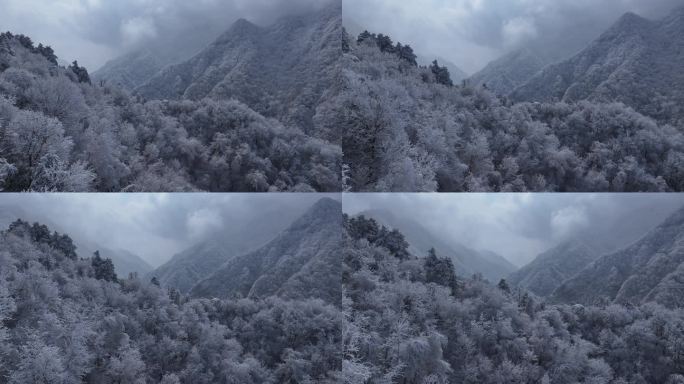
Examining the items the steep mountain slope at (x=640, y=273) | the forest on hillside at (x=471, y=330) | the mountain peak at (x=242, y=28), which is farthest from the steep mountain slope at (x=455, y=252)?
the mountain peak at (x=242, y=28)

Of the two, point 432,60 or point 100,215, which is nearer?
point 100,215

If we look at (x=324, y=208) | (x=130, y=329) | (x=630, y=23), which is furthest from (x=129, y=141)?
(x=630, y=23)

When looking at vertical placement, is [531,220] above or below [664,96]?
below

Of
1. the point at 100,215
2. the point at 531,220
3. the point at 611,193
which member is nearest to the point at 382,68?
the point at 531,220

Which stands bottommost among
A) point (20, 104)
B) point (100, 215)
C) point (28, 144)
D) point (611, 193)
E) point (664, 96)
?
point (100, 215)

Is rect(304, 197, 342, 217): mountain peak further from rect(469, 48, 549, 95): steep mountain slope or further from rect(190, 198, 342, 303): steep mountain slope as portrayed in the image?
rect(469, 48, 549, 95): steep mountain slope

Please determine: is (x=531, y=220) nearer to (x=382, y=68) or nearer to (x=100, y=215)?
(x=382, y=68)

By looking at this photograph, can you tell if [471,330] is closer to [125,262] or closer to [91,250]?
[125,262]

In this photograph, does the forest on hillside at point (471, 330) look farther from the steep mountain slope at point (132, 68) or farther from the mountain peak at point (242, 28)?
the steep mountain slope at point (132, 68)
